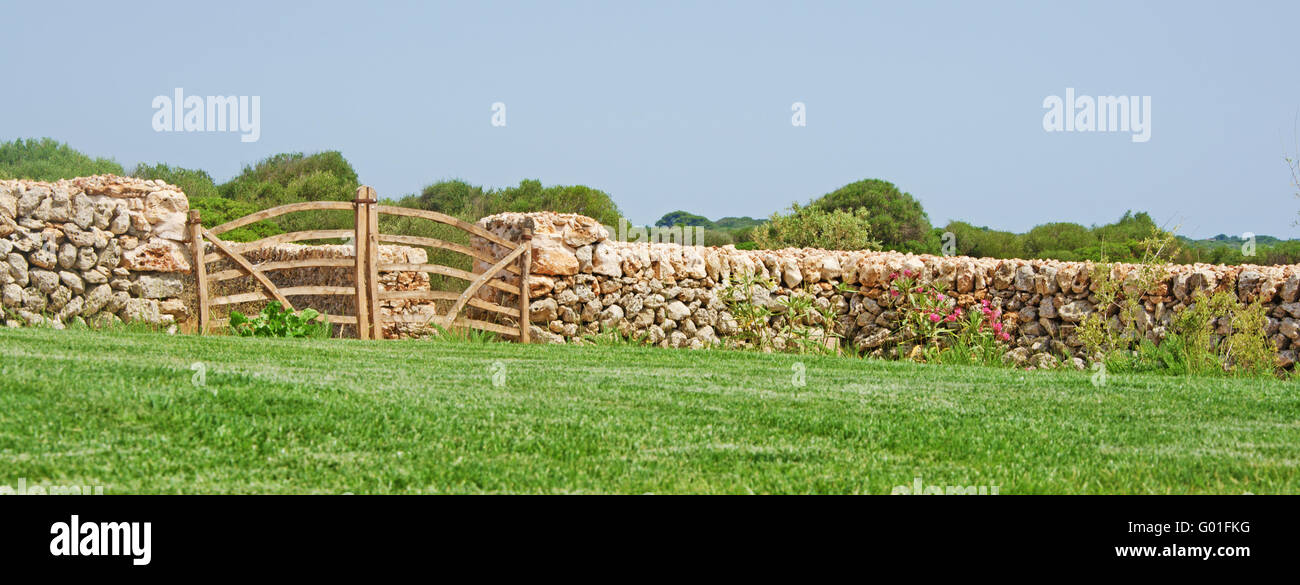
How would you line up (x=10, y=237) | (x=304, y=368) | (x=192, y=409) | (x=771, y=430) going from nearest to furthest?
(x=192, y=409)
(x=771, y=430)
(x=304, y=368)
(x=10, y=237)

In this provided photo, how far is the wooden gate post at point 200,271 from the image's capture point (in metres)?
10.1

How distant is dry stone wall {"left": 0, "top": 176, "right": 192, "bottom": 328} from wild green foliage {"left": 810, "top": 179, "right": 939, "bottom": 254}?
2655cm

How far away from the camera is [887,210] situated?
117ft

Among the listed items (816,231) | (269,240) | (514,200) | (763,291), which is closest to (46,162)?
(514,200)

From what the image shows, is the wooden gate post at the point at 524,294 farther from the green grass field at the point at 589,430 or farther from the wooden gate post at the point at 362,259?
the green grass field at the point at 589,430

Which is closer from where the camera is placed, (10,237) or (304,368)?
(304,368)

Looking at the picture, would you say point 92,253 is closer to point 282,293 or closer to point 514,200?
point 282,293

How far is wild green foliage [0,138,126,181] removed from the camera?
30.2 metres

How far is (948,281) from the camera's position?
11711mm

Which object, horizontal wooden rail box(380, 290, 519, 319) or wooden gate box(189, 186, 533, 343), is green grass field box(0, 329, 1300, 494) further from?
horizontal wooden rail box(380, 290, 519, 319)

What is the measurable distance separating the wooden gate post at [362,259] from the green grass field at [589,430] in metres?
3.32
